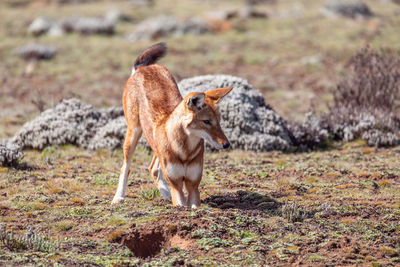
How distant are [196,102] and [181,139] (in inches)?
23.7

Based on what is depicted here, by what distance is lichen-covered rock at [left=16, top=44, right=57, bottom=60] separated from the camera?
76.8ft

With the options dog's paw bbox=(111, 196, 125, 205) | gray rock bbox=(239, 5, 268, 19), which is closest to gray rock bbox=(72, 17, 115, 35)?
gray rock bbox=(239, 5, 268, 19)

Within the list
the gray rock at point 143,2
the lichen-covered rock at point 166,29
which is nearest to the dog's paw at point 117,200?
the lichen-covered rock at point 166,29

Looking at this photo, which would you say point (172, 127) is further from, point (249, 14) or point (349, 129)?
point (249, 14)

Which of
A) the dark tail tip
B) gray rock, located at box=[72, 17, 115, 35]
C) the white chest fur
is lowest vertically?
the white chest fur

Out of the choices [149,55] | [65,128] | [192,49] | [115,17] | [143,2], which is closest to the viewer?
[149,55]

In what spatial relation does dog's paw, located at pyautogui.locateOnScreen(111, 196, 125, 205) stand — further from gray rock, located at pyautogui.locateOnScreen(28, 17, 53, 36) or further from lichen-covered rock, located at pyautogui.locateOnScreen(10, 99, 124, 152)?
gray rock, located at pyautogui.locateOnScreen(28, 17, 53, 36)

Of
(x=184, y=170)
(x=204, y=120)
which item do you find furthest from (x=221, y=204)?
(x=204, y=120)

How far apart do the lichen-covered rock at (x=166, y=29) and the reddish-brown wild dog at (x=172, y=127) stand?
19.5 m

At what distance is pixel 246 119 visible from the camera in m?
11.9

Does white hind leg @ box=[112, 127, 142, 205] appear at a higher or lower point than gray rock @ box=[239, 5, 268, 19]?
lower

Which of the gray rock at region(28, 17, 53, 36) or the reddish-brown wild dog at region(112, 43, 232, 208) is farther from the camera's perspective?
the gray rock at region(28, 17, 53, 36)

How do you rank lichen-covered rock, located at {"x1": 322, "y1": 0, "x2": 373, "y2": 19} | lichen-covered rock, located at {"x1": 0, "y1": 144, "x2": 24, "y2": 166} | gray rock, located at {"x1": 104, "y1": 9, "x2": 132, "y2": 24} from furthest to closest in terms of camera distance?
gray rock, located at {"x1": 104, "y1": 9, "x2": 132, "y2": 24} → lichen-covered rock, located at {"x1": 322, "y1": 0, "x2": 373, "y2": 19} → lichen-covered rock, located at {"x1": 0, "y1": 144, "x2": 24, "y2": 166}

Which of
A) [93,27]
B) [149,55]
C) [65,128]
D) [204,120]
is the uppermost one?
[149,55]
